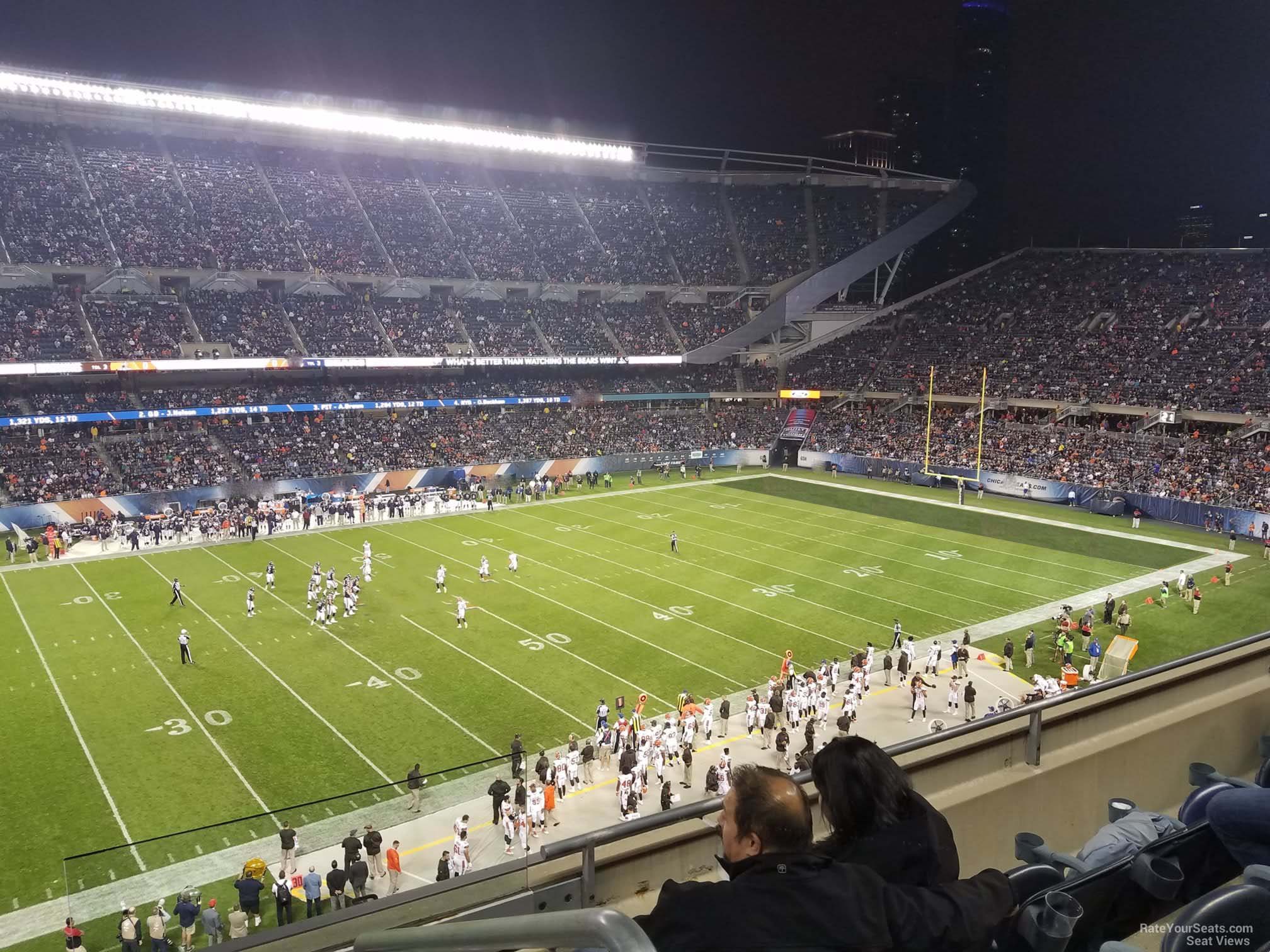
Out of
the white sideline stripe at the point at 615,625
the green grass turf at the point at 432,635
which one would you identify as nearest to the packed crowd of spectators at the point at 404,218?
the green grass turf at the point at 432,635

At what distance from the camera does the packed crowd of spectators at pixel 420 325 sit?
49688 millimetres

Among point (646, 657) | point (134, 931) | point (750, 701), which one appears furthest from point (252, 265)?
point (134, 931)

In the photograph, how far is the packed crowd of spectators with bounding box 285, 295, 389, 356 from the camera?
47094 millimetres

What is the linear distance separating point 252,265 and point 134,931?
44.4 metres

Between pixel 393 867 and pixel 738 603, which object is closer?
pixel 393 867

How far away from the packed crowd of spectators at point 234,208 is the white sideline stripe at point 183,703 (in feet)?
84.6

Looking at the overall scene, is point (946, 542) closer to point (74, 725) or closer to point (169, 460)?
point (74, 725)

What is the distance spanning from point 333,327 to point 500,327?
995cm

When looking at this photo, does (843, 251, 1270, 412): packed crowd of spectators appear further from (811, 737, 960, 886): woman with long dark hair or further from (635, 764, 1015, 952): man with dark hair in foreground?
(635, 764, 1015, 952): man with dark hair in foreground

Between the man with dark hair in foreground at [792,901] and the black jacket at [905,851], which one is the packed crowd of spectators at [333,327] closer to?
the black jacket at [905,851]

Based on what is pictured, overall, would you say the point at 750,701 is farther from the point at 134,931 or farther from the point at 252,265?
the point at 252,265

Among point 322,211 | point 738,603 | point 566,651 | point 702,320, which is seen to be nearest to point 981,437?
point 702,320

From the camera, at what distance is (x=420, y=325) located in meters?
51.7

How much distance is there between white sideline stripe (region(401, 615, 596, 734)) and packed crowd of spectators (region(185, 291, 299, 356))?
25693mm
